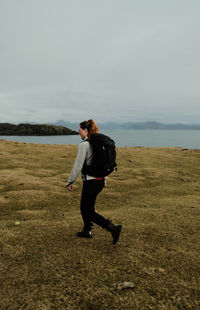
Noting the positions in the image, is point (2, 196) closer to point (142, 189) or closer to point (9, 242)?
point (9, 242)

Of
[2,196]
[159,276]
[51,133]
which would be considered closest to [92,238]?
[159,276]

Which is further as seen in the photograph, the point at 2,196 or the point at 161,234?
the point at 2,196

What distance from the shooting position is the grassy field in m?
4.23

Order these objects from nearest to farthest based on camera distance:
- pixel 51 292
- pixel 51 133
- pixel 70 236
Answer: pixel 51 292 < pixel 70 236 < pixel 51 133

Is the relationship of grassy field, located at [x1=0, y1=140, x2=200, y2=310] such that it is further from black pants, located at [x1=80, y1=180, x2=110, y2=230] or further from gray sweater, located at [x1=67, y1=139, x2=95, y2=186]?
gray sweater, located at [x1=67, y1=139, x2=95, y2=186]

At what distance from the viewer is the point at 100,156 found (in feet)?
18.4

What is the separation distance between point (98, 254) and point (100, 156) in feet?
9.14

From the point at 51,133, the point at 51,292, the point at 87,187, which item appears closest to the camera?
the point at 51,292

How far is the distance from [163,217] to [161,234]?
5.58 feet

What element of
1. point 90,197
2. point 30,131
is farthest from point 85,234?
point 30,131


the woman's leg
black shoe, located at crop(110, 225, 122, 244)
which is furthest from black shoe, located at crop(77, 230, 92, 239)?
black shoe, located at crop(110, 225, 122, 244)

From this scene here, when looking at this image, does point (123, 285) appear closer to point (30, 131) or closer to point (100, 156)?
point (100, 156)

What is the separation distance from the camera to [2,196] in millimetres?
10844

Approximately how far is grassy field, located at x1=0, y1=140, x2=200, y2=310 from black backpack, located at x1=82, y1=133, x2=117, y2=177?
236 centimetres
